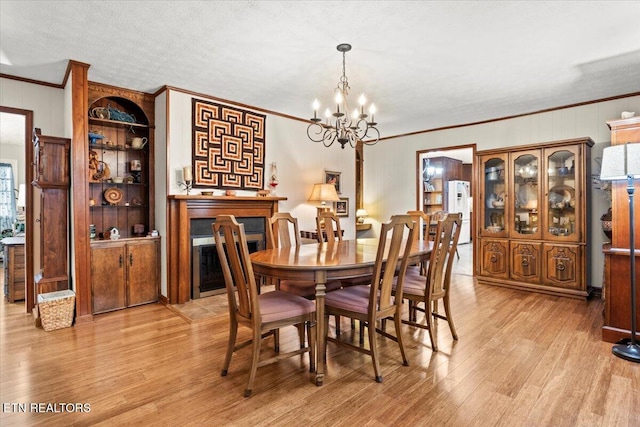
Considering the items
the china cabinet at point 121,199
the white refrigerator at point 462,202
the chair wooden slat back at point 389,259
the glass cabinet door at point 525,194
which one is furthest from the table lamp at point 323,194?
the white refrigerator at point 462,202

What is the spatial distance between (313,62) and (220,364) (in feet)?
8.74

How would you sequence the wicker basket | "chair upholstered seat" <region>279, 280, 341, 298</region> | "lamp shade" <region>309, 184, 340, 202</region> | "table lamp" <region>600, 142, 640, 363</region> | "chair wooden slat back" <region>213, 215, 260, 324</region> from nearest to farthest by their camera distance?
"chair wooden slat back" <region>213, 215, 260, 324</region> < "table lamp" <region>600, 142, 640, 363</region> < "chair upholstered seat" <region>279, 280, 341, 298</region> < the wicker basket < "lamp shade" <region>309, 184, 340, 202</region>

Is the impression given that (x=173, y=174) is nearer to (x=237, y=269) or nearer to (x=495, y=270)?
(x=237, y=269)

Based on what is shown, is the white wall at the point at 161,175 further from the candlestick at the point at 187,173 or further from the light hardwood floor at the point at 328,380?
the light hardwood floor at the point at 328,380

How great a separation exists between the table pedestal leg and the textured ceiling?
1.81 metres

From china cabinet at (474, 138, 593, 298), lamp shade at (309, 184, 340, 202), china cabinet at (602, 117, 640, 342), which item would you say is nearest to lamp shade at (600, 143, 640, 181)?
china cabinet at (602, 117, 640, 342)

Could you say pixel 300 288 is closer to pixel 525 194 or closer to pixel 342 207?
pixel 342 207

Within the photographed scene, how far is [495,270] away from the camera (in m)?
4.75

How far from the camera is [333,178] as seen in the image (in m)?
5.64

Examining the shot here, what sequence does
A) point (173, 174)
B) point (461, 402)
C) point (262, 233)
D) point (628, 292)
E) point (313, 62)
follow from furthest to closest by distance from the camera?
1. point (262, 233)
2. point (173, 174)
3. point (313, 62)
4. point (628, 292)
5. point (461, 402)

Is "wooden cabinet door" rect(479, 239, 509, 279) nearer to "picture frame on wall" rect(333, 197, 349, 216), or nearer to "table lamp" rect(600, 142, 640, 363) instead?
"table lamp" rect(600, 142, 640, 363)

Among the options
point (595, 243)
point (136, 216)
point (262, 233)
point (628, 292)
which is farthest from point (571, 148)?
point (136, 216)

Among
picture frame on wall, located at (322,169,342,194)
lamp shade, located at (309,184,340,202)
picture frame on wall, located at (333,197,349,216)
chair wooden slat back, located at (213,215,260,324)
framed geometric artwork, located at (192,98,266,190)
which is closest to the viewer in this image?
chair wooden slat back, located at (213,215,260,324)

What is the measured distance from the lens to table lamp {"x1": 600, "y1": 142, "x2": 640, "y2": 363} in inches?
99.3
